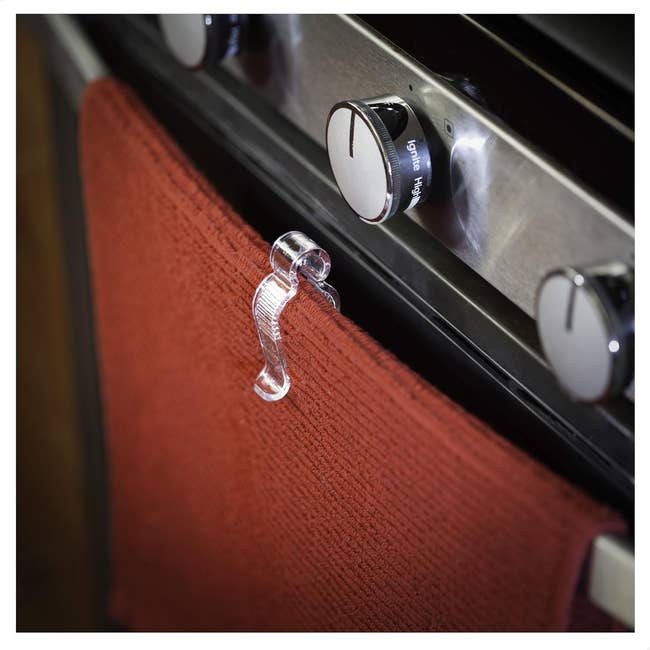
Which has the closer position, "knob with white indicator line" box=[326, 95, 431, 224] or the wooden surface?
"knob with white indicator line" box=[326, 95, 431, 224]

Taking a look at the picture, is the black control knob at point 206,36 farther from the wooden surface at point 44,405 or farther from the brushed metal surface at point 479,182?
the wooden surface at point 44,405

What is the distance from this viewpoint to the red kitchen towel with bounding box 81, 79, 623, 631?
0.87 ft

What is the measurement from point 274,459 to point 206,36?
0.21 m

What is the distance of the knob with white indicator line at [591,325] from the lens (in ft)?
0.76

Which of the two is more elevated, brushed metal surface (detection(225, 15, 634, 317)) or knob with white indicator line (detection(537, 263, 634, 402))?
brushed metal surface (detection(225, 15, 634, 317))

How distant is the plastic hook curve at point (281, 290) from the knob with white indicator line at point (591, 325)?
0.11 metres

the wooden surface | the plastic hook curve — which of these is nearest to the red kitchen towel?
the plastic hook curve

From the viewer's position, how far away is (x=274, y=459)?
39 cm

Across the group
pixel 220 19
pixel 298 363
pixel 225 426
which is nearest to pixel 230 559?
pixel 225 426

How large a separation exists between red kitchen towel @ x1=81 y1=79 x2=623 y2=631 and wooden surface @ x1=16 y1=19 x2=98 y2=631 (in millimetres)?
129

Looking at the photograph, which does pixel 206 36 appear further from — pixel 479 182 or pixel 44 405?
pixel 44 405

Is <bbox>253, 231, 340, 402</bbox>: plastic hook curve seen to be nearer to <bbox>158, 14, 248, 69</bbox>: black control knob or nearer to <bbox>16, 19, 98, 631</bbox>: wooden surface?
<bbox>158, 14, 248, 69</bbox>: black control knob

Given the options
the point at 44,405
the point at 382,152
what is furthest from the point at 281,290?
the point at 44,405
